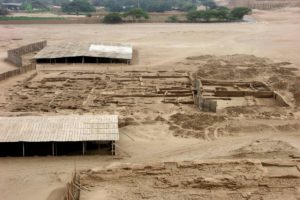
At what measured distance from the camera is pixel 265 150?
19.6m

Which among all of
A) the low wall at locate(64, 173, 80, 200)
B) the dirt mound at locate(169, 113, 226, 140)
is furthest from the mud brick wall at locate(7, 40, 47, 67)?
the low wall at locate(64, 173, 80, 200)

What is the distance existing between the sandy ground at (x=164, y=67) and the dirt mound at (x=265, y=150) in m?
0.04

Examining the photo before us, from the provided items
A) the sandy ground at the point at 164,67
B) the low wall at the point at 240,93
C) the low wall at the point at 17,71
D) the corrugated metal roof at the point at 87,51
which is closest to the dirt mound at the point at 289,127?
the sandy ground at the point at 164,67

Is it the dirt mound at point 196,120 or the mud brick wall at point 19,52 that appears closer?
the dirt mound at point 196,120

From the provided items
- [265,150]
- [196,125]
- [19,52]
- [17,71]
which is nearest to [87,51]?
[19,52]

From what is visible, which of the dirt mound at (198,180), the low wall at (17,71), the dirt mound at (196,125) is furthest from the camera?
the low wall at (17,71)

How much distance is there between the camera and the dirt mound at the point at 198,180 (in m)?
15.0

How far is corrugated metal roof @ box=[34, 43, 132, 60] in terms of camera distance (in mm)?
40656

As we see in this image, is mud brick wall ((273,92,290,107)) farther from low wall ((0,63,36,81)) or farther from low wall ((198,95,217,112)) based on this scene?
low wall ((0,63,36,81))

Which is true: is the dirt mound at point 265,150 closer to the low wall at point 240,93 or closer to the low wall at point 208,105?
the low wall at point 208,105

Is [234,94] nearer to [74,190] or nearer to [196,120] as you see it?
[196,120]

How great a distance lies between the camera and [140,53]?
46.3 metres

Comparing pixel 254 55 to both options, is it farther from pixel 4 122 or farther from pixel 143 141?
pixel 4 122

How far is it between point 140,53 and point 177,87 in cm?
1624
